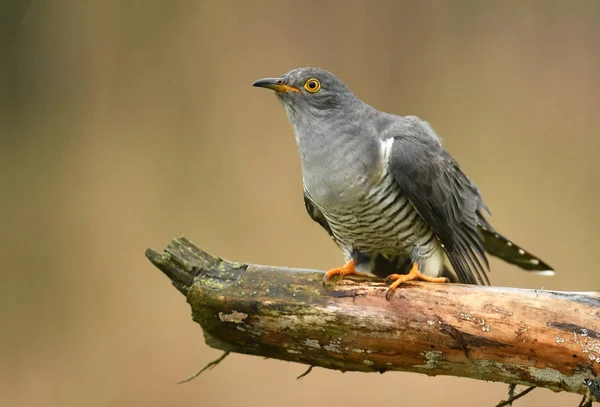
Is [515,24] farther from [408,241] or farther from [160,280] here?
[160,280]

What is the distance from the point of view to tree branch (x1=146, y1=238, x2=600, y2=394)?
6.10 ft

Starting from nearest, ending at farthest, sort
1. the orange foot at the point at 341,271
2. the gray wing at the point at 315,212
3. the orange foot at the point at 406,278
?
1. the orange foot at the point at 406,278
2. the orange foot at the point at 341,271
3. the gray wing at the point at 315,212

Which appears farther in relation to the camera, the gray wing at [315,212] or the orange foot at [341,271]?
the gray wing at [315,212]

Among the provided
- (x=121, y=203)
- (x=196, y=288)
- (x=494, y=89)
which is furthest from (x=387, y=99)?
(x=196, y=288)

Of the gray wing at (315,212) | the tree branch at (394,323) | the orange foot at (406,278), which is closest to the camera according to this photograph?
the tree branch at (394,323)

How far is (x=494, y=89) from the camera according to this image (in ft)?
14.7

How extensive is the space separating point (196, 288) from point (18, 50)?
3.13 meters

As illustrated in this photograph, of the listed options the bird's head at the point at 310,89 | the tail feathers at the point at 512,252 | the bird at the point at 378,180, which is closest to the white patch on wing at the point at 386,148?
the bird at the point at 378,180

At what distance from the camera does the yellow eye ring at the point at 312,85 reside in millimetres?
2406

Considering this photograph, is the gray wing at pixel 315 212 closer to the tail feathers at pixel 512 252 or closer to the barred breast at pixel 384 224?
the barred breast at pixel 384 224

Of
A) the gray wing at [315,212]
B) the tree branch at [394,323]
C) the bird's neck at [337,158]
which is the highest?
the bird's neck at [337,158]

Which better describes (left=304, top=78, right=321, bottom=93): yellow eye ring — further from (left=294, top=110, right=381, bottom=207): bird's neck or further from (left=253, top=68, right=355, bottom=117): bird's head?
(left=294, top=110, right=381, bottom=207): bird's neck

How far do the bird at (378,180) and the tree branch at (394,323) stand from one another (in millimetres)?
124

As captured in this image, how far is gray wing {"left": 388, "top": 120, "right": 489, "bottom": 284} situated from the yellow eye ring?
332 millimetres
